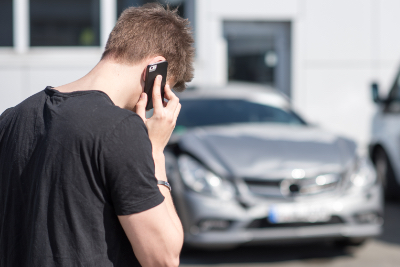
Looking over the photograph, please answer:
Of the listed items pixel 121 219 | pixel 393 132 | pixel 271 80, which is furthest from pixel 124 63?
pixel 271 80

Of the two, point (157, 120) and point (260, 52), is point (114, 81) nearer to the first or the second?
point (157, 120)

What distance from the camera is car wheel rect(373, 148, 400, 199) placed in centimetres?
741

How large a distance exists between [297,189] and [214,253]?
104 cm

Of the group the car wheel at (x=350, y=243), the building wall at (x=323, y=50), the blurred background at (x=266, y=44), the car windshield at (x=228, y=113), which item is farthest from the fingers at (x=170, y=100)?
the building wall at (x=323, y=50)

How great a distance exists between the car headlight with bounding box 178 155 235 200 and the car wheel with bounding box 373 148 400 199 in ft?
12.0

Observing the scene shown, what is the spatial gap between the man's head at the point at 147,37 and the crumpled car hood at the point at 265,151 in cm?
289

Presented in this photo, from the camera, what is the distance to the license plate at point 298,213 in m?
4.36

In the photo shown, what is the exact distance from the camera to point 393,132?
727 cm

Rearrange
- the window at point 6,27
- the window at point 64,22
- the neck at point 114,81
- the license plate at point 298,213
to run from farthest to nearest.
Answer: the window at point 64,22 → the window at point 6,27 → the license plate at point 298,213 → the neck at point 114,81

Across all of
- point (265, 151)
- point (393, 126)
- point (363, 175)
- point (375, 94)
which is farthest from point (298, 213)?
point (375, 94)

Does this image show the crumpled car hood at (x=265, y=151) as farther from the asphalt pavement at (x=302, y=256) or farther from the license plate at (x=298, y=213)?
the asphalt pavement at (x=302, y=256)

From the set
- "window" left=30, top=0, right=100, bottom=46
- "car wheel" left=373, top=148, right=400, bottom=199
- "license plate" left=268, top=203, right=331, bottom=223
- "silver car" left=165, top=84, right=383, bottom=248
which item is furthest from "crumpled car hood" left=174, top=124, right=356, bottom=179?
"window" left=30, top=0, right=100, bottom=46

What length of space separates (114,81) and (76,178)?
29 centimetres

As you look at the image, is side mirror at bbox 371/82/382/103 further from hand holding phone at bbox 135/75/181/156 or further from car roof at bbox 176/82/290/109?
hand holding phone at bbox 135/75/181/156
